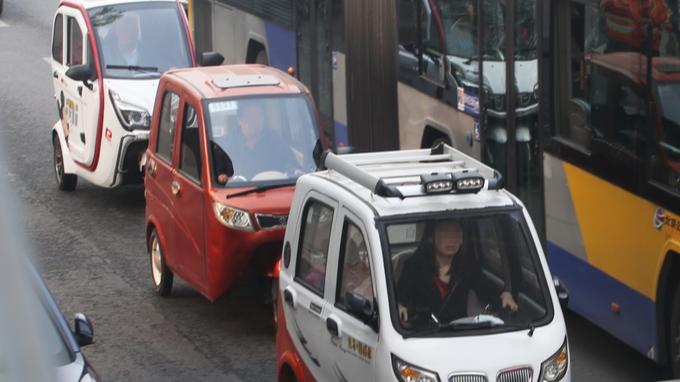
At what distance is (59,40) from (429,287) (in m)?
10.1

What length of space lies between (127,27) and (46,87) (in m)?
6.75

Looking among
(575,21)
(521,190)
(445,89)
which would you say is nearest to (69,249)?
(445,89)

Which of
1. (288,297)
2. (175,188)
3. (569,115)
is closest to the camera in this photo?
(288,297)

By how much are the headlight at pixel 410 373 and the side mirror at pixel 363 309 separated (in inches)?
9.7

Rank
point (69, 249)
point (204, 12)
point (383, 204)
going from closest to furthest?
point (383, 204), point (69, 249), point (204, 12)

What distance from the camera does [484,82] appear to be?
1007 centimetres

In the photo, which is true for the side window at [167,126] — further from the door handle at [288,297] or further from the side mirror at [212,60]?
the door handle at [288,297]

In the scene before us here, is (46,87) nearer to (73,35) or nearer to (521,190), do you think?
(73,35)

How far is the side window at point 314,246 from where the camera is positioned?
6.50 m

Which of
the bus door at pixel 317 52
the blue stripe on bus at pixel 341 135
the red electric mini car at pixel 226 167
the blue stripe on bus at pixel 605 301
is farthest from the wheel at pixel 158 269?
the bus door at pixel 317 52

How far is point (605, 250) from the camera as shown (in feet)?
26.7

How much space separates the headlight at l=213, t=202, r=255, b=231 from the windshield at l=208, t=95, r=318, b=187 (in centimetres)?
33

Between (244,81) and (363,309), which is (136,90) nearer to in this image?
(244,81)

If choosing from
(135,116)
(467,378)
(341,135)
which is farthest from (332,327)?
(135,116)
